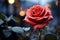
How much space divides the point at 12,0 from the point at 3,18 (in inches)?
103

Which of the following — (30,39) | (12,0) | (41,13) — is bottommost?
(12,0)

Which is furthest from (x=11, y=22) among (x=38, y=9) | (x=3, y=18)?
(x=38, y=9)

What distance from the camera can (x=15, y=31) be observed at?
76cm

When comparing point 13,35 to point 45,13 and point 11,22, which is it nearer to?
point 11,22

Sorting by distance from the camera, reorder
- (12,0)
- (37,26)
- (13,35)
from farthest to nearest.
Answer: (12,0) → (13,35) → (37,26)

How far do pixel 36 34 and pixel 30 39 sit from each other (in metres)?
0.04

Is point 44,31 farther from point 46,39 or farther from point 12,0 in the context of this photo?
point 12,0

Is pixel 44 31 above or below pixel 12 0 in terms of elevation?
above

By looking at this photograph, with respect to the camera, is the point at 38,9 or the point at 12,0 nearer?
the point at 38,9

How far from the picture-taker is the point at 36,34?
0.79 meters

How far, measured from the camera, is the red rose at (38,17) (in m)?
0.69

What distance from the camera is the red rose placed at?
2.26ft

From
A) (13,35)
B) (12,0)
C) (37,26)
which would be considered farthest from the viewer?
(12,0)

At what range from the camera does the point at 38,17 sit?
70 cm
